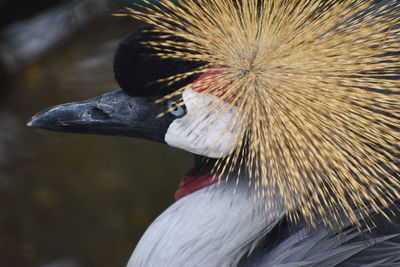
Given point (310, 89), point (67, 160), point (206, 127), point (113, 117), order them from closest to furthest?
point (310, 89) < point (206, 127) < point (113, 117) < point (67, 160)

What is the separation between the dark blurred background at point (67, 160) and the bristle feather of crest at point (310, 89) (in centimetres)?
105

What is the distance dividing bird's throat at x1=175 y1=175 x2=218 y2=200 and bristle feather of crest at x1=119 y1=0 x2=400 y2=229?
0.51ft

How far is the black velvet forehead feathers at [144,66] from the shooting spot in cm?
108

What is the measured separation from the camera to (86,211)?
6.76 ft

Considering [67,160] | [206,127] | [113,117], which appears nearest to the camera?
[206,127]

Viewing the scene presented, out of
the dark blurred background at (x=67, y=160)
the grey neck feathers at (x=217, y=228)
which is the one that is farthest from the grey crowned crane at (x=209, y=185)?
the dark blurred background at (x=67, y=160)

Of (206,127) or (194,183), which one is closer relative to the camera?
(206,127)

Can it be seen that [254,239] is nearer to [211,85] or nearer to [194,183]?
[194,183]

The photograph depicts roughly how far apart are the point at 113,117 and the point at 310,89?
1.43 ft

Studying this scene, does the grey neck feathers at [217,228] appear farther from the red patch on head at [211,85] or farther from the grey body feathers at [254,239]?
the red patch on head at [211,85]

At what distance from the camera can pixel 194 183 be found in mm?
1253

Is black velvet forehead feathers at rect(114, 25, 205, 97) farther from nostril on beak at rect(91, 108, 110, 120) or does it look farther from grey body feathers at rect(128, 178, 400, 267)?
grey body feathers at rect(128, 178, 400, 267)

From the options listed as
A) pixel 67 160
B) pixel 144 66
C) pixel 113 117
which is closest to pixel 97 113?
pixel 113 117

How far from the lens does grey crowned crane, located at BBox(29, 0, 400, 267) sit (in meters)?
1.07
